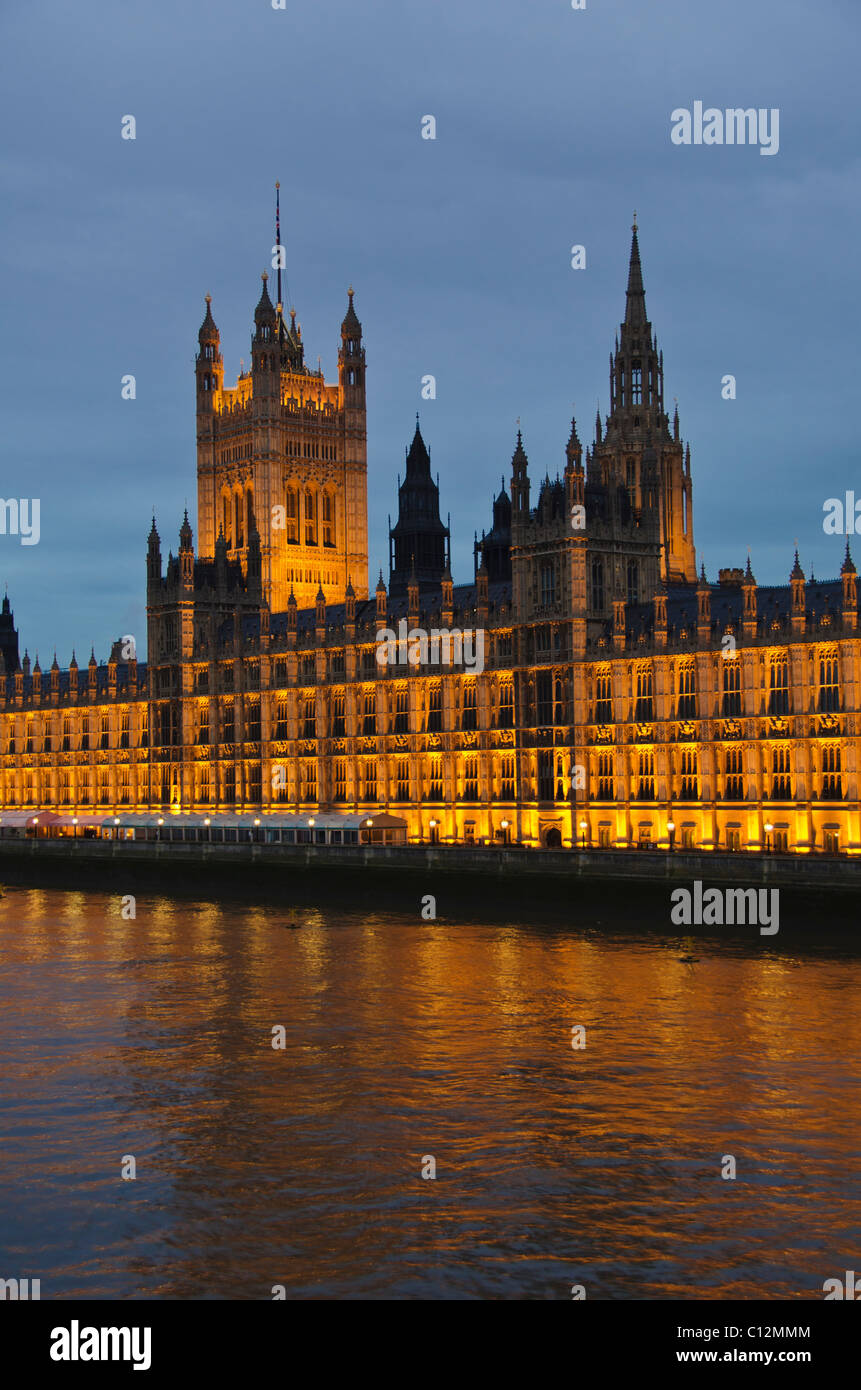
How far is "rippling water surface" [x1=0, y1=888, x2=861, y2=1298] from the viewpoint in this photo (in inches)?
1415

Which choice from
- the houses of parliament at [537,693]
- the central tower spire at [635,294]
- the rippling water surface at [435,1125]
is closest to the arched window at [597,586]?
the houses of parliament at [537,693]

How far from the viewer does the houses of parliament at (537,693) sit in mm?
103625

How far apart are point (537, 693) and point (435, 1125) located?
7512 centimetres

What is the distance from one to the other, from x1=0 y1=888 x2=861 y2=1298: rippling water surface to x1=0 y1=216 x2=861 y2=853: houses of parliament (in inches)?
1078

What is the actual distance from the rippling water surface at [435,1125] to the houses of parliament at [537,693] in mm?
27385

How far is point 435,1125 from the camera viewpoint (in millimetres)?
46688

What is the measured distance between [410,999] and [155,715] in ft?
326

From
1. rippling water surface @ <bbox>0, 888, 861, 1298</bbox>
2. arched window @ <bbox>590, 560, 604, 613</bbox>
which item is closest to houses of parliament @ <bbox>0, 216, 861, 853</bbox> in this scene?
arched window @ <bbox>590, 560, 604, 613</bbox>

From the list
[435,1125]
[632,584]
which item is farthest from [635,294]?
[435,1125]

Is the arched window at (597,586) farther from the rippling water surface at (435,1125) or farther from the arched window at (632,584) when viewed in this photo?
the rippling water surface at (435,1125)

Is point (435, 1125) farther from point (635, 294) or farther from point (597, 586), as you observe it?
point (635, 294)

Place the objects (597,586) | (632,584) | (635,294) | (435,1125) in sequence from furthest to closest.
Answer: (635,294) < (632,584) < (597,586) < (435,1125)
